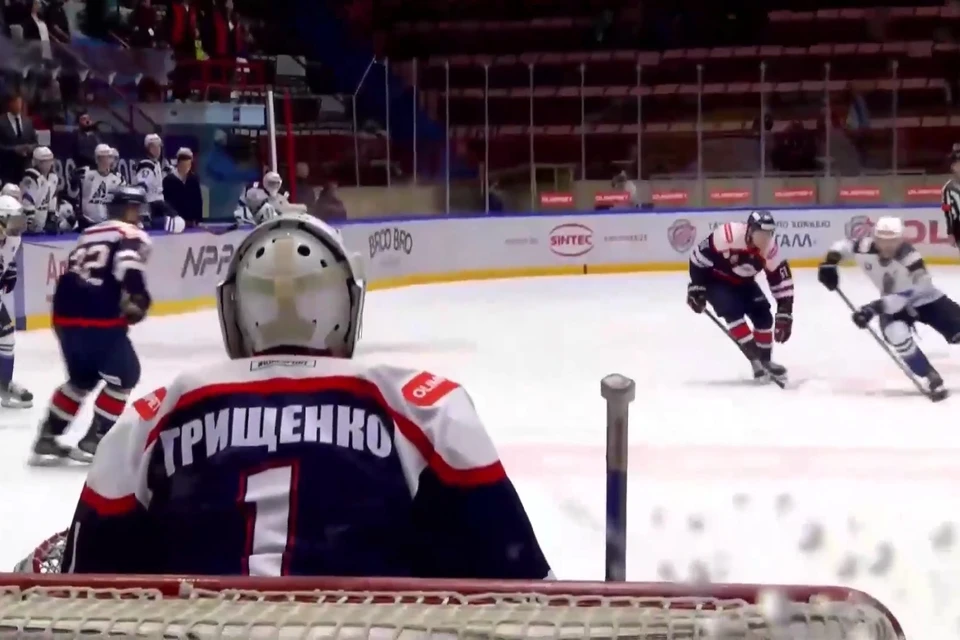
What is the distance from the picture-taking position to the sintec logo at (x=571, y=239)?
12.2m

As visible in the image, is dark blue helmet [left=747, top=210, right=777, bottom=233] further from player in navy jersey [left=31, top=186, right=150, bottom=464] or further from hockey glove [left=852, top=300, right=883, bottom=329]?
player in navy jersey [left=31, top=186, right=150, bottom=464]

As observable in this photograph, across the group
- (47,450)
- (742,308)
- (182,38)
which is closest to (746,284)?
(742,308)

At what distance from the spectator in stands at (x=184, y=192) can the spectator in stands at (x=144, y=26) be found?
11.4 feet

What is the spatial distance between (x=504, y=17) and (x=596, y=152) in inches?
136

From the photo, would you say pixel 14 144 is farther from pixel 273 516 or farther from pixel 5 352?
pixel 273 516

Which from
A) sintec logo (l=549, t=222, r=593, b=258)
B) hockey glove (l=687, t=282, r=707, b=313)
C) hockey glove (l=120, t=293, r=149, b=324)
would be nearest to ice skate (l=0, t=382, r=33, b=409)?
hockey glove (l=120, t=293, r=149, b=324)

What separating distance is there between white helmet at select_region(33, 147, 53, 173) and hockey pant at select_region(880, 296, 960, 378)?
560 cm

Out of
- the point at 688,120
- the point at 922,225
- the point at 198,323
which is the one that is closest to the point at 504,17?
the point at 688,120

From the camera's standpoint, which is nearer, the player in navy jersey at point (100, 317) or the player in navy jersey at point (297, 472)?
the player in navy jersey at point (297, 472)

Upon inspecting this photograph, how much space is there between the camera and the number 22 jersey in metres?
4.44

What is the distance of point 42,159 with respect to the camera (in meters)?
9.09

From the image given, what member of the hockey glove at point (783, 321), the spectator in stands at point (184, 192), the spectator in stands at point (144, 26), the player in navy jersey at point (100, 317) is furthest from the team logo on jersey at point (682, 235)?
the player in navy jersey at point (100, 317)

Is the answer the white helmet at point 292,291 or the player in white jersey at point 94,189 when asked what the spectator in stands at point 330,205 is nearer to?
the player in white jersey at point 94,189

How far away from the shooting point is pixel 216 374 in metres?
1.41
